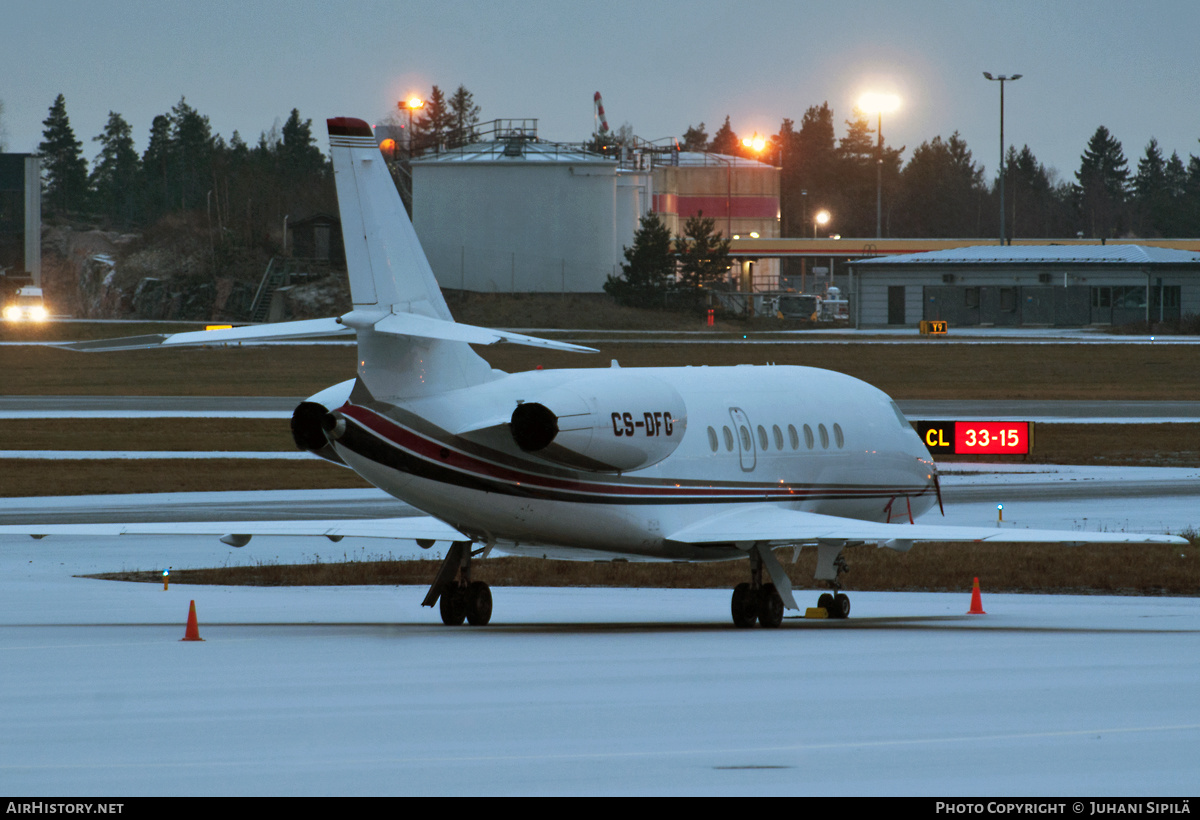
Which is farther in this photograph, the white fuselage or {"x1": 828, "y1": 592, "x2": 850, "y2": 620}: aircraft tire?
{"x1": 828, "y1": 592, "x2": 850, "y2": 620}: aircraft tire

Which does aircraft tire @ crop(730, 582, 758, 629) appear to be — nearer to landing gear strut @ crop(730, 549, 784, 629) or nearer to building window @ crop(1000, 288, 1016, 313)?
landing gear strut @ crop(730, 549, 784, 629)

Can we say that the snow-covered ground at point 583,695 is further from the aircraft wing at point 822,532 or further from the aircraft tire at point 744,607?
the aircraft wing at point 822,532

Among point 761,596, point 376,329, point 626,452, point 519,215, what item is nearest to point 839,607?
point 761,596

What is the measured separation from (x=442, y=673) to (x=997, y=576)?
13.6 meters

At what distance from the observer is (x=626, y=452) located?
1855 centimetres

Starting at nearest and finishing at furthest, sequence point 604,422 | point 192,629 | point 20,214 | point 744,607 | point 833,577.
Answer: point 192,629 < point 604,422 < point 744,607 < point 833,577 < point 20,214

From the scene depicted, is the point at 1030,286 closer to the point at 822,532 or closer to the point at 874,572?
the point at 874,572

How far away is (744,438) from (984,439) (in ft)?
90.7

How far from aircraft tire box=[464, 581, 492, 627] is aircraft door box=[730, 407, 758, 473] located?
3693mm

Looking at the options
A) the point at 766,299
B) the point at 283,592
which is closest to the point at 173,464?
the point at 283,592

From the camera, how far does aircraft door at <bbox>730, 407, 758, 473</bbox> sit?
810 inches

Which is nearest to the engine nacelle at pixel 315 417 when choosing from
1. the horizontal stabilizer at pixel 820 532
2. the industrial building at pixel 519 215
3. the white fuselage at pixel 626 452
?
the white fuselage at pixel 626 452

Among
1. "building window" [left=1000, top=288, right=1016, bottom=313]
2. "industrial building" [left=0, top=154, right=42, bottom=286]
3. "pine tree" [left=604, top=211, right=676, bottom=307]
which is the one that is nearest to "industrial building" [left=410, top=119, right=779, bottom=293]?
"pine tree" [left=604, top=211, right=676, bottom=307]
